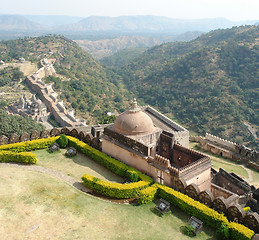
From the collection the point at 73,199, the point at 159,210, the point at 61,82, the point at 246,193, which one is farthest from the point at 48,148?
the point at 61,82

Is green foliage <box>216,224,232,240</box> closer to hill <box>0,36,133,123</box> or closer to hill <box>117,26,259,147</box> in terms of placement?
hill <box>117,26,259,147</box>

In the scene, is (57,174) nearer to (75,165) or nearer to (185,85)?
(75,165)

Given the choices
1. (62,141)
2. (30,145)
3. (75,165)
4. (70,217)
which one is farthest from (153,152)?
(30,145)

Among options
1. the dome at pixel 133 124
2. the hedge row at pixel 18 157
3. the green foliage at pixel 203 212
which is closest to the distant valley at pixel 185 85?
the dome at pixel 133 124

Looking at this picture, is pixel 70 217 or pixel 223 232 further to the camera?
pixel 70 217

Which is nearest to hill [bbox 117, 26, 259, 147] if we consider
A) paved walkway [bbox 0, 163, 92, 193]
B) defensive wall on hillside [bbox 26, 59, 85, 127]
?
defensive wall on hillside [bbox 26, 59, 85, 127]

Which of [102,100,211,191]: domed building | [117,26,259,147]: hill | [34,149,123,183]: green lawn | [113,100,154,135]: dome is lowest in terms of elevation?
[117,26,259,147]: hill

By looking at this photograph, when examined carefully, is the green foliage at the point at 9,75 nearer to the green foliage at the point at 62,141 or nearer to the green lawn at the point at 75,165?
the green foliage at the point at 62,141
